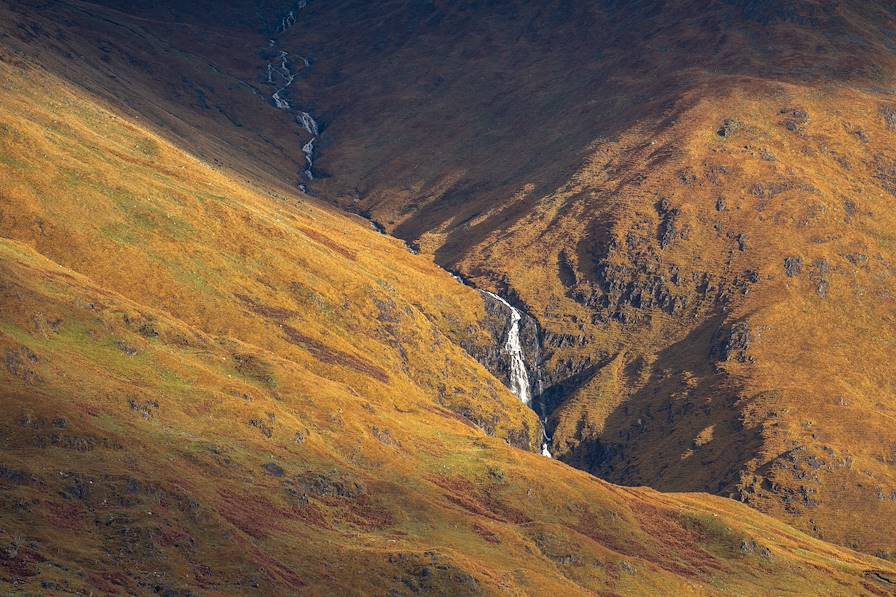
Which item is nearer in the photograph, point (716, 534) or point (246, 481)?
point (246, 481)

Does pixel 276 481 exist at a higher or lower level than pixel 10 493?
lower

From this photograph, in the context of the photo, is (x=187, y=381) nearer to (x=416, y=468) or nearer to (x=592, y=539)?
(x=416, y=468)

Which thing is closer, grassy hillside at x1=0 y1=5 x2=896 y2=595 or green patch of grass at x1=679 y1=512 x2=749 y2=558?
grassy hillside at x1=0 y1=5 x2=896 y2=595

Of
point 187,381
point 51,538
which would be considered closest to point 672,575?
point 187,381

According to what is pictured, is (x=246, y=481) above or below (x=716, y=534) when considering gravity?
above

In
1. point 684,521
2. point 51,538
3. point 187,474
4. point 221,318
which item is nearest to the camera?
point 51,538

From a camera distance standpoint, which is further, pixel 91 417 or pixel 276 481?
pixel 276 481

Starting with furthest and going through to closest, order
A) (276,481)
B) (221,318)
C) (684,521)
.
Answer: (221,318)
(684,521)
(276,481)

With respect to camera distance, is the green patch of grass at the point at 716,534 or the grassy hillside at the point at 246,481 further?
the green patch of grass at the point at 716,534
